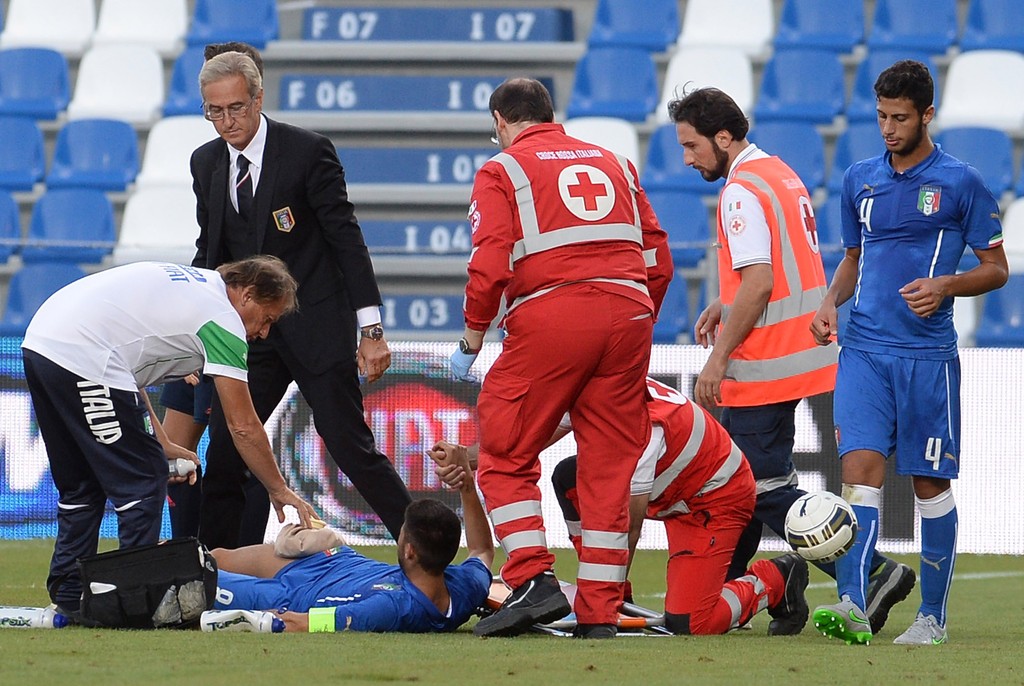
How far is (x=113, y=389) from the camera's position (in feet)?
15.9

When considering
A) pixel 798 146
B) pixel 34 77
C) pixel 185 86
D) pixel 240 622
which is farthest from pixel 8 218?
pixel 240 622

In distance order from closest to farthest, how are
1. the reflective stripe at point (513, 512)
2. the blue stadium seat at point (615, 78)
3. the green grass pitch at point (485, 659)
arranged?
the green grass pitch at point (485, 659)
the reflective stripe at point (513, 512)
the blue stadium seat at point (615, 78)

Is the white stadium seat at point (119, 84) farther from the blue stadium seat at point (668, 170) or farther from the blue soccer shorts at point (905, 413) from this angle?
the blue soccer shorts at point (905, 413)

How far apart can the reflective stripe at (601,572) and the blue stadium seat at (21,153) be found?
8.76 meters

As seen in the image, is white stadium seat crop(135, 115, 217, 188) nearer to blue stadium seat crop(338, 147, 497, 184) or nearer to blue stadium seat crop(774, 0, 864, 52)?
blue stadium seat crop(338, 147, 497, 184)

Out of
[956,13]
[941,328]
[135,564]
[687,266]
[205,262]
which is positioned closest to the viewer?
[135,564]

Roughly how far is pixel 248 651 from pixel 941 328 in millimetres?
2515

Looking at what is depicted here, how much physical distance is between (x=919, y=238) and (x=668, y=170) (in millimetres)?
7088

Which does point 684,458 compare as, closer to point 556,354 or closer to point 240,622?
point 556,354

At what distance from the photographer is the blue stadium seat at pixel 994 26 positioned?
1283cm

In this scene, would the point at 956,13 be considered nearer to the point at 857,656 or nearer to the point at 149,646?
the point at 857,656

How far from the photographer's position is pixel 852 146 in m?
11.8

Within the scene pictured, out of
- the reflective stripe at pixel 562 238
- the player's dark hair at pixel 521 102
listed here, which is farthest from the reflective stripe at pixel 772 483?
the player's dark hair at pixel 521 102

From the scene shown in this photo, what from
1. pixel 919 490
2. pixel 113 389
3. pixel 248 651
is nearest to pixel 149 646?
pixel 248 651
